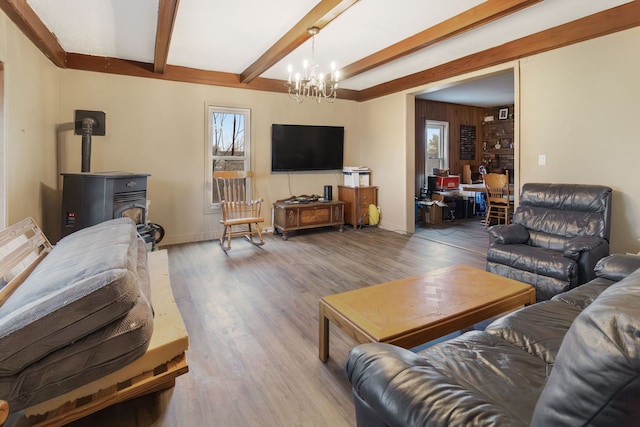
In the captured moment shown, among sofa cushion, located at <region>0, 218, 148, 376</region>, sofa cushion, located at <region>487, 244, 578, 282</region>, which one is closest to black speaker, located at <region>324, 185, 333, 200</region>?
sofa cushion, located at <region>487, 244, 578, 282</region>

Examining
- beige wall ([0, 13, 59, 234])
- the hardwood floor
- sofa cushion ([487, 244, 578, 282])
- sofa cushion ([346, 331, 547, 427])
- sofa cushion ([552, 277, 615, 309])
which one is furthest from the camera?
beige wall ([0, 13, 59, 234])

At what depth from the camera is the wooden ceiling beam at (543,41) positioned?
3.12m

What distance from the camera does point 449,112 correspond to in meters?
7.79

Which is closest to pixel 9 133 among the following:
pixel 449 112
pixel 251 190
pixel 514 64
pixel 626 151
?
pixel 251 190

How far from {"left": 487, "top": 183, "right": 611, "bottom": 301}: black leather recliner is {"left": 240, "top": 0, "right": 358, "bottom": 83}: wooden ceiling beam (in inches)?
99.4

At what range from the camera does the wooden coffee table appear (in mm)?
1689

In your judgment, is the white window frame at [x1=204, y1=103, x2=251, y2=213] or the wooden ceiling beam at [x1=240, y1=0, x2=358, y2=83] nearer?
the wooden ceiling beam at [x1=240, y1=0, x2=358, y2=83]

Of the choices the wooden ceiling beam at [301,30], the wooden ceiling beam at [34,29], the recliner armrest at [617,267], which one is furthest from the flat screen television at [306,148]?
the recliner armrest at [617,267]

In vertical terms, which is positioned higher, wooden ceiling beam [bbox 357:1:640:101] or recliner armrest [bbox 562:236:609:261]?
wooden ceiling beam [bbox 357:1:640:101]

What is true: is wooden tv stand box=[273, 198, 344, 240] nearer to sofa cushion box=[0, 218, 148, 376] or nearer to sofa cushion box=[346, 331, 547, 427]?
sofa cushion box=[0, 218, 148, 376]

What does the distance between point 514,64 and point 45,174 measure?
566 centimetres

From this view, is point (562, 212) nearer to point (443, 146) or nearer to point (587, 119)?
point (587, 119)

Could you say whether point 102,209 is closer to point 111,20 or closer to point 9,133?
point 9,133

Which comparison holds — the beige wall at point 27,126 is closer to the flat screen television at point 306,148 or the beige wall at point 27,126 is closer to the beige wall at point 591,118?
the flat screen television at point 306,148
